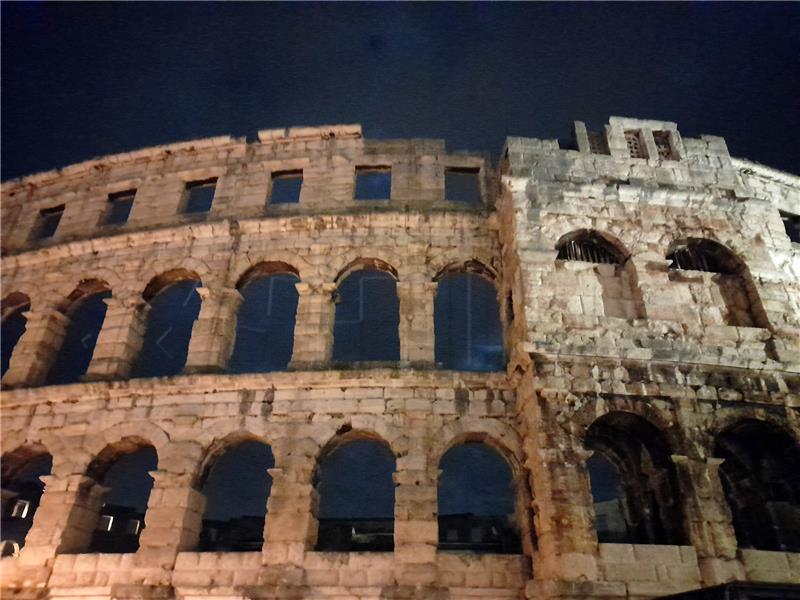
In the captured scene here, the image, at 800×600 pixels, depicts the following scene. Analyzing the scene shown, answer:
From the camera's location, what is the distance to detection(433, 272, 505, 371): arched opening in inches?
832

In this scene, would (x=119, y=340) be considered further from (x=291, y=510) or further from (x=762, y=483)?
(x=762, y=483)

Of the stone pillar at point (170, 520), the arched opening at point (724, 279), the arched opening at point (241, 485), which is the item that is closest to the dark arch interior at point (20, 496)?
the stone pillar at point (170, 520)

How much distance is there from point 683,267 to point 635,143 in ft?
10.0

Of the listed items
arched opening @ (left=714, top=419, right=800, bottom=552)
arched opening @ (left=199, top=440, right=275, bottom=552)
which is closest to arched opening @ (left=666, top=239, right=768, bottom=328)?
arched opening @ (left=714, top=419, right=800, bottom=552)

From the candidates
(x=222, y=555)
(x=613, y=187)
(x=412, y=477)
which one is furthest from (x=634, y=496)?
(x=222, y=555)

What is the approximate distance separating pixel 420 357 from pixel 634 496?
434 cm

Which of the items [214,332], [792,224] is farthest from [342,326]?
[792,224]

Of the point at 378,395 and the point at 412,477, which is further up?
the point at 378,395

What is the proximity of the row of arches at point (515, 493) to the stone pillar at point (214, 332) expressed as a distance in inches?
62.7

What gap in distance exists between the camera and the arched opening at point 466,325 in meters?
21.1

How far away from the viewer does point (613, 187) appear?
1007 cm

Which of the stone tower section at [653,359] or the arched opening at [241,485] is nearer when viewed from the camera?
the stone tower section at [653,359]

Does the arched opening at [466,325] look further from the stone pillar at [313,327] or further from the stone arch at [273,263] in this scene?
the stone pillar at [313,327]

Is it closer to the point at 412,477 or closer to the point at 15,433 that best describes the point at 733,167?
the point at 412,477
